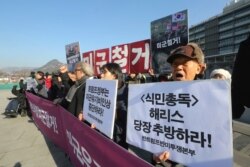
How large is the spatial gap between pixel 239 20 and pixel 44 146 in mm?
93378

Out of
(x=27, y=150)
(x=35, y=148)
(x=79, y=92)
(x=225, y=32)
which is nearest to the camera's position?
(x=79, y=92)

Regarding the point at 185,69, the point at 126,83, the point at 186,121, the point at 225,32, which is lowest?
the point at 186,121

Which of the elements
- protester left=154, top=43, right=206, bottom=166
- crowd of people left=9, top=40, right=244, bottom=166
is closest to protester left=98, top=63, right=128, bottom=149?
crowd of people left=9, top=40, right=244, bottom=166

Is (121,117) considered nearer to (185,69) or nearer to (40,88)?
(185,69)

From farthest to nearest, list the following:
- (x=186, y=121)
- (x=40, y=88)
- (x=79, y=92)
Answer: (x=40, y=88) → (x=79, y=92) → (x=186, y=121)

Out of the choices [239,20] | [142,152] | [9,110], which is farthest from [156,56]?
[239,20]

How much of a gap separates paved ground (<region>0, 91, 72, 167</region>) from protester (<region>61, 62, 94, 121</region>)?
3.86 ft

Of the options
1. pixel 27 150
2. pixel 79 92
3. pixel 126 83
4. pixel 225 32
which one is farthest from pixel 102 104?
pixel 225 32

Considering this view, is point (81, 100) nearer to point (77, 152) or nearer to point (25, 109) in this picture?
point (77, 152)

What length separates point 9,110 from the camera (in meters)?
11.6

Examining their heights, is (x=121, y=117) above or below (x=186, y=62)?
below

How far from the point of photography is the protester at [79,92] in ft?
14.1

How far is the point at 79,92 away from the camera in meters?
4.34

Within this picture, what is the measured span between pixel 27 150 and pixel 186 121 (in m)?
5.18
